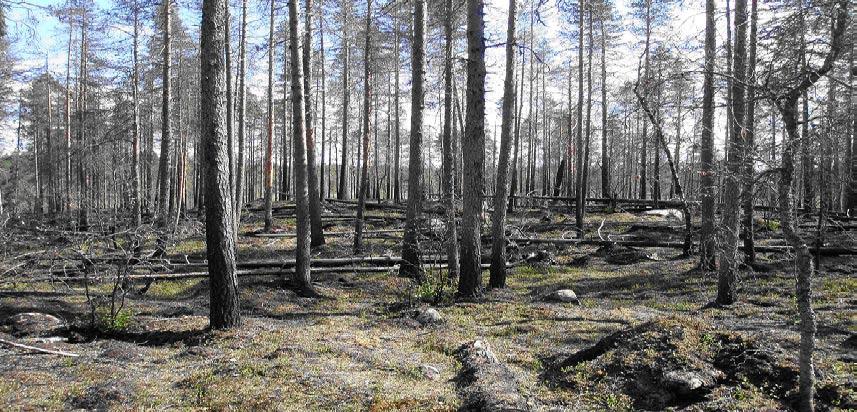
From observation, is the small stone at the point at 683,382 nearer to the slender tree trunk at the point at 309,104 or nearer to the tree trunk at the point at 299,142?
the tree trunk at the point at 299,142

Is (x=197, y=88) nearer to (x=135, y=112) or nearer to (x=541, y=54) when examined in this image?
(x=135, y=112)

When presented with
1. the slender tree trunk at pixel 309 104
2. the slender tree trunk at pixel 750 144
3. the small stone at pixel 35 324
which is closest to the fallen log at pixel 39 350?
the small stone at pixel 35 324

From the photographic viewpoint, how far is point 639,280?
12234 mm

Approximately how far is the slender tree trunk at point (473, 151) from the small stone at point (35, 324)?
6453 millimetres

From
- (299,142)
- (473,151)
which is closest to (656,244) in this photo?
(473,151)

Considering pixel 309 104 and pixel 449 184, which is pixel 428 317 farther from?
pixel 309 104

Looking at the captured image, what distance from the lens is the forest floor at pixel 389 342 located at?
4.74 m

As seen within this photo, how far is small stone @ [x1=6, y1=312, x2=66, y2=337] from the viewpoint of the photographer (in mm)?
7105

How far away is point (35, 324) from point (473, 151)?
726 centimetres

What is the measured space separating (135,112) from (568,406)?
59.7 ft

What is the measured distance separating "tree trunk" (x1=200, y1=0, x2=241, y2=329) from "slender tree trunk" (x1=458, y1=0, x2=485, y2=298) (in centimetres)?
421

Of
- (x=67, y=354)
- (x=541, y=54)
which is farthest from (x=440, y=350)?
(x=541, y=54)

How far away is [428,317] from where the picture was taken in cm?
843

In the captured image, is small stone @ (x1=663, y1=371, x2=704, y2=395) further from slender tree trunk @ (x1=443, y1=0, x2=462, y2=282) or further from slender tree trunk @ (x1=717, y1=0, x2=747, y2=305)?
slender tree trunk @ (x1=443, y1=0, x2=462, y2=282)
